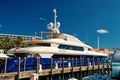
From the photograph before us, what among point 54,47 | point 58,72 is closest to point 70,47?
point 54,47

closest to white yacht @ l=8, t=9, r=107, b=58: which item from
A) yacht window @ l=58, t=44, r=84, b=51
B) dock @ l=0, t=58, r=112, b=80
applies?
yacht window @ l=58, t=44, r=84, b=51

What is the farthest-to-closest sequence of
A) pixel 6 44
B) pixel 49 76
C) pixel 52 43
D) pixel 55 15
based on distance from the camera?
1. pixel 6 44
2. pixel 55 15
3. pixel 52 43
4. pixel 49 76

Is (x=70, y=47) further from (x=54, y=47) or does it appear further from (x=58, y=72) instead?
(x=58, y=72)

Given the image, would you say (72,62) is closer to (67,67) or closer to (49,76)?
(67,67)

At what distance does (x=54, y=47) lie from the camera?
100.0ft

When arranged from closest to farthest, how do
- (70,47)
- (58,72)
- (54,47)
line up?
(58,72)
(54,47)
(70,47)

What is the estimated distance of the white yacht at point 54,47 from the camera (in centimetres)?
2816

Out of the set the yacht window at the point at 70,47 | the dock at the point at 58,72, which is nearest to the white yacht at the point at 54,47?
the yacht window at the point at 70,47

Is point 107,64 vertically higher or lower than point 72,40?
lower

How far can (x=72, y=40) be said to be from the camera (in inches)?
1444

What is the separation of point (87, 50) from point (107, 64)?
166 inches

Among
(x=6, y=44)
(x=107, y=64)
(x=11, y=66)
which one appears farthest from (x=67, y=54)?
(x=6, y=44)

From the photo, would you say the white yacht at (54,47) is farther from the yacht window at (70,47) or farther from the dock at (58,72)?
the dock at (58,72)

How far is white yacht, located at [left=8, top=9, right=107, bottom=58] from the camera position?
28156 mm
